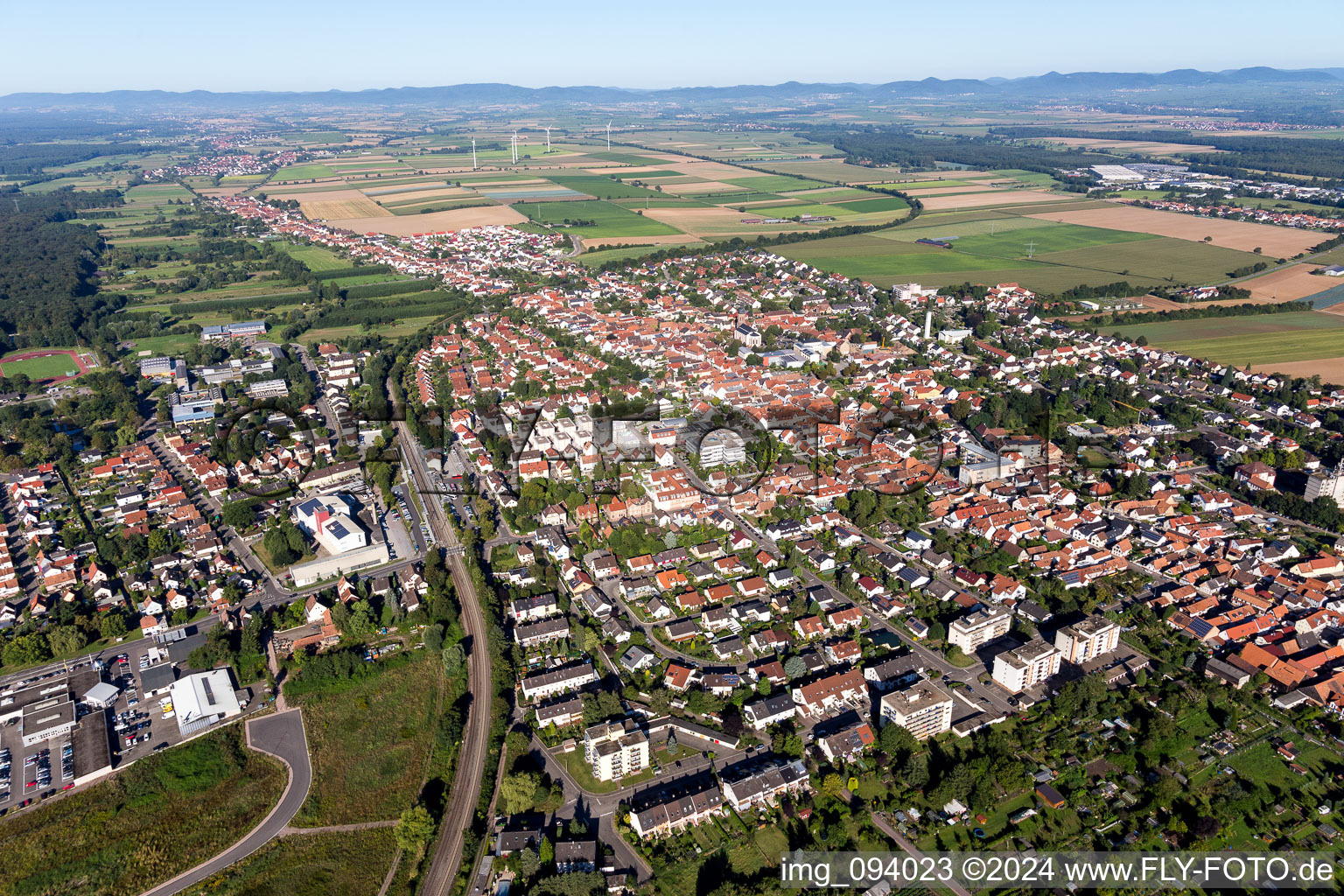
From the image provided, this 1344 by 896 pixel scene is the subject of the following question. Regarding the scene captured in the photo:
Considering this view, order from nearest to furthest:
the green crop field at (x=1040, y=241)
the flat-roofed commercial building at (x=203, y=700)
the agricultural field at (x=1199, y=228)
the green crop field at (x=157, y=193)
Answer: the flat-roofed commercial building at (x=203, y=700)
the agricultural field at (x=1199, y=228)
the green crop field at (x=1040, y=241)
the green crop field at (x=157, y=193)

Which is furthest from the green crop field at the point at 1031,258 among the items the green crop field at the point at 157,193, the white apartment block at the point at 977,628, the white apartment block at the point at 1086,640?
the green crop field at the point at 157,193

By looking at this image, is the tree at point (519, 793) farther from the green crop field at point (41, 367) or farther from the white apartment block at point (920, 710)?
the green crop field at point (41, 367)

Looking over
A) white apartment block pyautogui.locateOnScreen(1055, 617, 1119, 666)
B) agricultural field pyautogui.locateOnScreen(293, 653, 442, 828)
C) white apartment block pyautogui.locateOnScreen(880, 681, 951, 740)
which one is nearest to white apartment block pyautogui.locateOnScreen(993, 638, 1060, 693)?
white apartment block pyautogui.locateOnScreen(1055, 617, 1119, 666)

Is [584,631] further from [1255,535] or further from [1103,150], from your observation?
[1103,150]

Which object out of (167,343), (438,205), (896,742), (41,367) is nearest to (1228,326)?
(896,742)

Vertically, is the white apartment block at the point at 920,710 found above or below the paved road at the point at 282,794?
above

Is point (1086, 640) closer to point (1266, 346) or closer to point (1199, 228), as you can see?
point (1266, 346)
